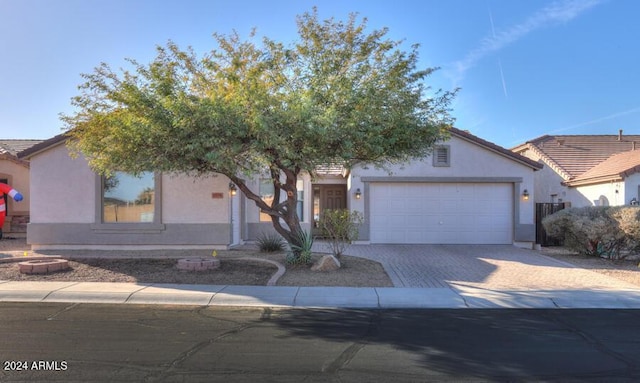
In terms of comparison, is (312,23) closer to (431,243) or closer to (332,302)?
(332,302)

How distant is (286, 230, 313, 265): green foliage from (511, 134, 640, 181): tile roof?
607 inches

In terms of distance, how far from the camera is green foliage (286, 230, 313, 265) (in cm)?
1067

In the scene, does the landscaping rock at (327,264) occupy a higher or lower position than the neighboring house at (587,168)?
lower

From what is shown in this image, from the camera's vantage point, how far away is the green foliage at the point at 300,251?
1067cm

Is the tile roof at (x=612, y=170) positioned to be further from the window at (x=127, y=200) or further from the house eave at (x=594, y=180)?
the window at (x=127, y=200)

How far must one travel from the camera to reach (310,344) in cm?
563

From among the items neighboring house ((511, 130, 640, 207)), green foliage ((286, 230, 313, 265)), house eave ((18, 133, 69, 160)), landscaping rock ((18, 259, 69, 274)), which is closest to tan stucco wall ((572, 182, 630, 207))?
neighboring house ((511, 130, 640, 207))

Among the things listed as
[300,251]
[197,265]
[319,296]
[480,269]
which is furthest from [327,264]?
[480,269]

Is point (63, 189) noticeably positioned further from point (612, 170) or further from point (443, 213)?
point (612, 170)

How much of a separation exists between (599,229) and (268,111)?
10178 millimetres

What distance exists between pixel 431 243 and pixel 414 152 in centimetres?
731

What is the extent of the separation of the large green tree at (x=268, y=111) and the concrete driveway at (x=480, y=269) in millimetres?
2900

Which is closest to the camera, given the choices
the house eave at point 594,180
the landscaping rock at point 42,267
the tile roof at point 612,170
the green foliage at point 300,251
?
the landscaping rock at point 42,267

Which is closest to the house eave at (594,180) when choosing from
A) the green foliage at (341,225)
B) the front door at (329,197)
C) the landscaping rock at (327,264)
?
the front door at (329,197)
